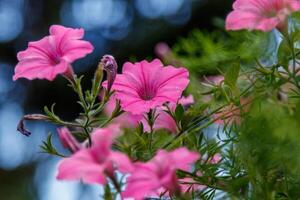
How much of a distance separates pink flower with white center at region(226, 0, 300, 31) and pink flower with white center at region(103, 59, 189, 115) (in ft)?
0.22

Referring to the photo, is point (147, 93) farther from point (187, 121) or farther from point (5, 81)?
point (5, 81)

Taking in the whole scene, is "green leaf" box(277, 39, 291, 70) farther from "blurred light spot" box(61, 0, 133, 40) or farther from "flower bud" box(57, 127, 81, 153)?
"blurred light spot" box(61, 0, 133, 40)

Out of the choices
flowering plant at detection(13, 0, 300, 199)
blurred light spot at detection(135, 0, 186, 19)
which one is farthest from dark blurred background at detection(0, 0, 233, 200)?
flowering plant at detection(13, 0, 300, 199)

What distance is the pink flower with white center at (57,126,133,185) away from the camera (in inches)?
18.5

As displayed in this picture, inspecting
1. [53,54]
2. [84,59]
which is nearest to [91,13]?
[84,59]

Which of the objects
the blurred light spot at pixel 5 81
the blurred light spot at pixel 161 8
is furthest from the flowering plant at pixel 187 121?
the blurred light spot at pixel 5 81

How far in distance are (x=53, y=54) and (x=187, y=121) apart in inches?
5.2

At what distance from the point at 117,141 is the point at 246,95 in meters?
0.14

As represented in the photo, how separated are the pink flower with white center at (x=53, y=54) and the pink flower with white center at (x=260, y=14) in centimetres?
12

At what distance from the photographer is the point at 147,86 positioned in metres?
0.63

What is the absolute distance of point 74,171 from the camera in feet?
1.54

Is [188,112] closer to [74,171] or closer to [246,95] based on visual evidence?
[246,95]

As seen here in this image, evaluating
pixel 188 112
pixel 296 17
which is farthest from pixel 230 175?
pixel 296 17

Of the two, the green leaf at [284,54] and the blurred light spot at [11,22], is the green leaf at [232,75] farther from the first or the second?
the blurred light spot at [11,22]
